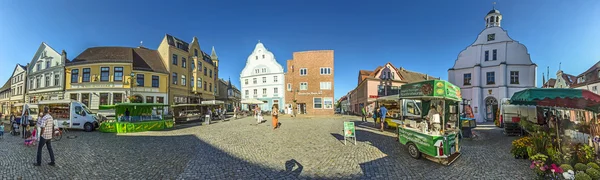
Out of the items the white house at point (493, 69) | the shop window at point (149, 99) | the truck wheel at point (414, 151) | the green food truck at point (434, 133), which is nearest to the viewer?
the green food truck at point (434, 133)

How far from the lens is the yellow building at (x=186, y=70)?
1240 inches

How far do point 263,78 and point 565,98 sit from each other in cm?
4320

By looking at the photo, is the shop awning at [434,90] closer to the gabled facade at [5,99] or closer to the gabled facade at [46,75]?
the gabled facade at [46,75]

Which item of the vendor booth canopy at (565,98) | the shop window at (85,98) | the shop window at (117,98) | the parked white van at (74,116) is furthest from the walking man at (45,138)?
the shop window at (85,98)

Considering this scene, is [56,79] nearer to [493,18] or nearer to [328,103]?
[328,103]

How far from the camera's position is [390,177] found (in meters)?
5.68

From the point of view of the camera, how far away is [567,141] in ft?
20.2

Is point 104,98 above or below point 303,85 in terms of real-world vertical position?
below

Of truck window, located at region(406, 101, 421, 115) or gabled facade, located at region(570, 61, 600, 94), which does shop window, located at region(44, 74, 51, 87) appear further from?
gabled facade, located at region(570, 61, 600, 94)

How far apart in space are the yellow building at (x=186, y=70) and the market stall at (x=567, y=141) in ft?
112

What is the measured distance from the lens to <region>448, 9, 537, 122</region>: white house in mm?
24125

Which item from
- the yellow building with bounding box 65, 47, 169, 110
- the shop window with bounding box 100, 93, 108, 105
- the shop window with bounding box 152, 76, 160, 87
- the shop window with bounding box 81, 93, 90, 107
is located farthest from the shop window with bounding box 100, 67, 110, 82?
the shop window with bounding box 152, 76, 160, 87

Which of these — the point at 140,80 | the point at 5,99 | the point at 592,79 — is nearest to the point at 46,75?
the point at 140,80

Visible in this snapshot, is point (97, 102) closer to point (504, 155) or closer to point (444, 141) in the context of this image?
point (444, 141)
